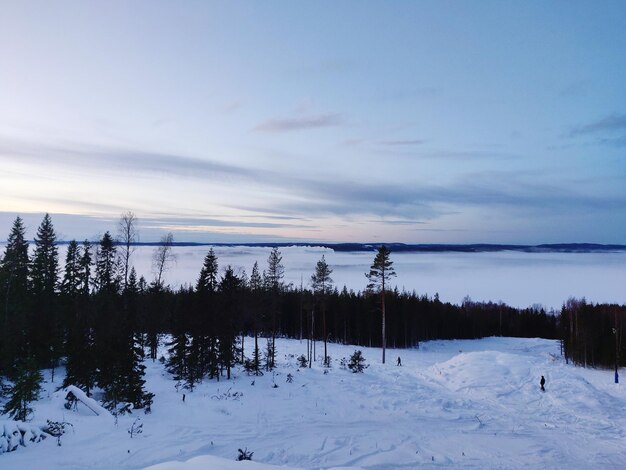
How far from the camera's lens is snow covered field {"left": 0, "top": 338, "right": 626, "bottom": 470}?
47.5 ft

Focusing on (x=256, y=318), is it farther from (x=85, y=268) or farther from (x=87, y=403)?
(x=85, y=268)

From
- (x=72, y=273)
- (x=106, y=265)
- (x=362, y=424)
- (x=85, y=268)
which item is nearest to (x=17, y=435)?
(x=362, y=424)

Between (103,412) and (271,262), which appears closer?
(103,412)

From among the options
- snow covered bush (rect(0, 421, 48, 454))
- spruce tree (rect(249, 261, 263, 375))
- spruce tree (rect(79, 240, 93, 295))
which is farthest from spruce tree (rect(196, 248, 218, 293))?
snow covered bush (rect(0, 421, 48, 454))

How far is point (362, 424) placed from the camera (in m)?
20.5

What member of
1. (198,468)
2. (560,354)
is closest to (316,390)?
(198,468)

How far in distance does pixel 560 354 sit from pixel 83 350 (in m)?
68.4

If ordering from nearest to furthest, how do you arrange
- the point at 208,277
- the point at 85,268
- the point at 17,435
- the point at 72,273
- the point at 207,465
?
the point at 207,465 → the point at 17,435 → the point at 208,277 → the point at 72,273 → the point at 85,268

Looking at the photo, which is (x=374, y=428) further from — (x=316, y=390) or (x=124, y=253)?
(x=124, y=253)

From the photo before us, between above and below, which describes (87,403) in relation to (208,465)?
below

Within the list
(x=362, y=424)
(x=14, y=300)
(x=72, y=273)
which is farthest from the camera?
(x=72, y=273)

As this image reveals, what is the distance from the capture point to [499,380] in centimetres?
3206

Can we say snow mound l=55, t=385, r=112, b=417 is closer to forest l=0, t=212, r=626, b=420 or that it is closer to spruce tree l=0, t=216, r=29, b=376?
forest l=0, t=212, r=626, b=420

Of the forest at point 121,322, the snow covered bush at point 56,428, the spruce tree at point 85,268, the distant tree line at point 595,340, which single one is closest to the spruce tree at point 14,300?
the forest at point 121,322
